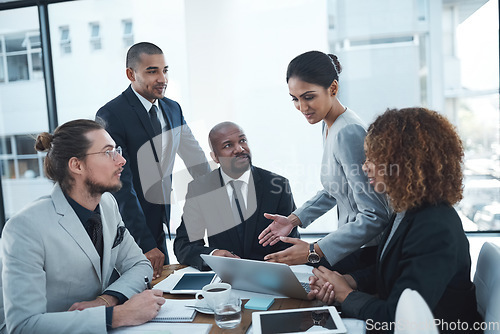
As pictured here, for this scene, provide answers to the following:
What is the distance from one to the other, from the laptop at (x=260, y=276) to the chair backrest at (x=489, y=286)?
22.3 inches

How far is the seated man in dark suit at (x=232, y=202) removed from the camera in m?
2.33

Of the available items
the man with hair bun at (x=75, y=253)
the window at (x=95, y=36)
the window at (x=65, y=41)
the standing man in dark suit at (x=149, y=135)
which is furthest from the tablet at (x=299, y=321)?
the window at (x=65, y=41)

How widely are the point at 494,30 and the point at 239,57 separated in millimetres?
2187

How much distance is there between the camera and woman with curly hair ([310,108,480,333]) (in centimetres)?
131

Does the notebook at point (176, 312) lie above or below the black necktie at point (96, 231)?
below

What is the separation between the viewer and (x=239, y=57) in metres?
4.16

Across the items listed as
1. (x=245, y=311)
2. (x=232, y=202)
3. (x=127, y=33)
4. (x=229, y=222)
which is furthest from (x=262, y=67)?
(x=245, y=311)

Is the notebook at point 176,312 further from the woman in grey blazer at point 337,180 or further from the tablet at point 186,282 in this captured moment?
the woman in grey blazer at point 337,180

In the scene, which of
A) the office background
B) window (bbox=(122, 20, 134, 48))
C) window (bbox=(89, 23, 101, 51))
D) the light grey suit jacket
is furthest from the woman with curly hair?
window (bbox=(89, 23, 101, 51))

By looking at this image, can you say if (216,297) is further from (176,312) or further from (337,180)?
(337,180)

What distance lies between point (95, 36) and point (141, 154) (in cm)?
223

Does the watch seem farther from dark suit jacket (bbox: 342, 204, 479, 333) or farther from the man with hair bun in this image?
the man with hair bun

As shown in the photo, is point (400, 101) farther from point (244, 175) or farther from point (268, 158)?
point (244, 175)

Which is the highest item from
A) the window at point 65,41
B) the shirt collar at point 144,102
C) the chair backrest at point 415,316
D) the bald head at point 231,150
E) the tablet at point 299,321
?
the window at point 65,41
